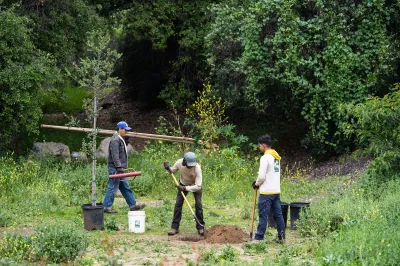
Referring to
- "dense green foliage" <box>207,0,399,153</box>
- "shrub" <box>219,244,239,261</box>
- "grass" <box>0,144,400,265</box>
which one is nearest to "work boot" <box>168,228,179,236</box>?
"grass" <box>0,144,400,265</box>

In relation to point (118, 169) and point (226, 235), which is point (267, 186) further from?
point (118, 169)

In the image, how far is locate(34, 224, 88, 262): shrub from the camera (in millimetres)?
8414

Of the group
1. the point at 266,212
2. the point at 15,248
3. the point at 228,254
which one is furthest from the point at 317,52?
the point at 15,248

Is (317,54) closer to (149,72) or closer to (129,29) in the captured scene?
(129,29)

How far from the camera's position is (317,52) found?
18641 mm

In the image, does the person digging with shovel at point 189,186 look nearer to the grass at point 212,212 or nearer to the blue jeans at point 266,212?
the grass at point 212,212

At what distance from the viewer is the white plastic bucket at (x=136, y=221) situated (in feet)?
37.5

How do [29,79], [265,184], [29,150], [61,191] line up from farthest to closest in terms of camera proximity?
[29,150] → [29,79] → [61,191] → [265,184]

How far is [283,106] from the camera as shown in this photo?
67.3 ft

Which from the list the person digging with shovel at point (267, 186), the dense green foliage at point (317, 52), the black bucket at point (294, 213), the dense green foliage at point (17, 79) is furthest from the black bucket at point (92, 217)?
the dense green foliage at point (317, 52)

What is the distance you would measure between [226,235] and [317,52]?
360 inches

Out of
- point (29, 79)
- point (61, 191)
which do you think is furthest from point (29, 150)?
point (61, 191)

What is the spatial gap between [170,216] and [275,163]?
3.19 m

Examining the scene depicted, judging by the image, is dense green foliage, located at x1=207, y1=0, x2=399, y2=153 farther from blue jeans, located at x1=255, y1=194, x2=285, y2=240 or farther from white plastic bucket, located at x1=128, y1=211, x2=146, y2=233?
white plastic bucket, located at x1=128, y1=211, x2=146, y2=233
